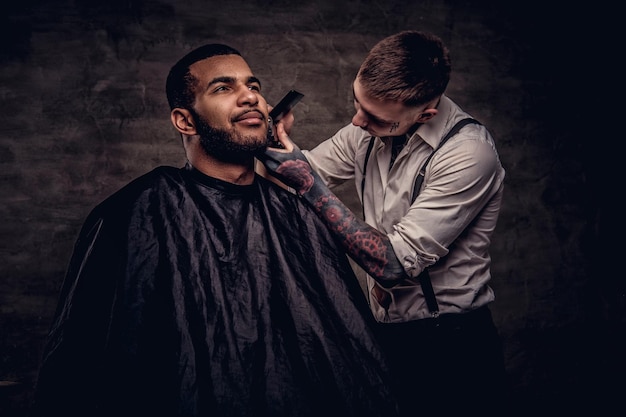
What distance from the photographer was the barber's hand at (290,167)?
1748 mm

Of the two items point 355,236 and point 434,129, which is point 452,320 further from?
point 434,129

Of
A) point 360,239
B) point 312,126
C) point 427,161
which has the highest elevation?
point 312,126

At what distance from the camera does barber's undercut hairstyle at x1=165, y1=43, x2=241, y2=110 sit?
5.75 feet

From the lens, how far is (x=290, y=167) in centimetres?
175

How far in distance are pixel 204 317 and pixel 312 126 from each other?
147 cm

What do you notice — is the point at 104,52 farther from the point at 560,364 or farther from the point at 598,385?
the point at 598,385

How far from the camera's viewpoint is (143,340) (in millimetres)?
1391

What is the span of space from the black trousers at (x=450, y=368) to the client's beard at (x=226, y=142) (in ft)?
2.58

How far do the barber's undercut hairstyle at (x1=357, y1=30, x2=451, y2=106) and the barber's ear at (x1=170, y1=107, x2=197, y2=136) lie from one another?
61 centimetres

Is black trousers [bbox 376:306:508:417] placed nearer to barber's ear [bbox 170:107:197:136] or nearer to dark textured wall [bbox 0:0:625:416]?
barber's ear [bbox 170:107:197:136]

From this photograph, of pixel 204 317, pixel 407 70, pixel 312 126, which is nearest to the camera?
pixel 204 317

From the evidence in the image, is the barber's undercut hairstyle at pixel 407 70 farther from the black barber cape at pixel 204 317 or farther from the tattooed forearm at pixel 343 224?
the black barber cape at pixel 204 317

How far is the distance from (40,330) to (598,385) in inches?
125

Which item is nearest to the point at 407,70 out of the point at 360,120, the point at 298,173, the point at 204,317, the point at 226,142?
the point at 360,120
